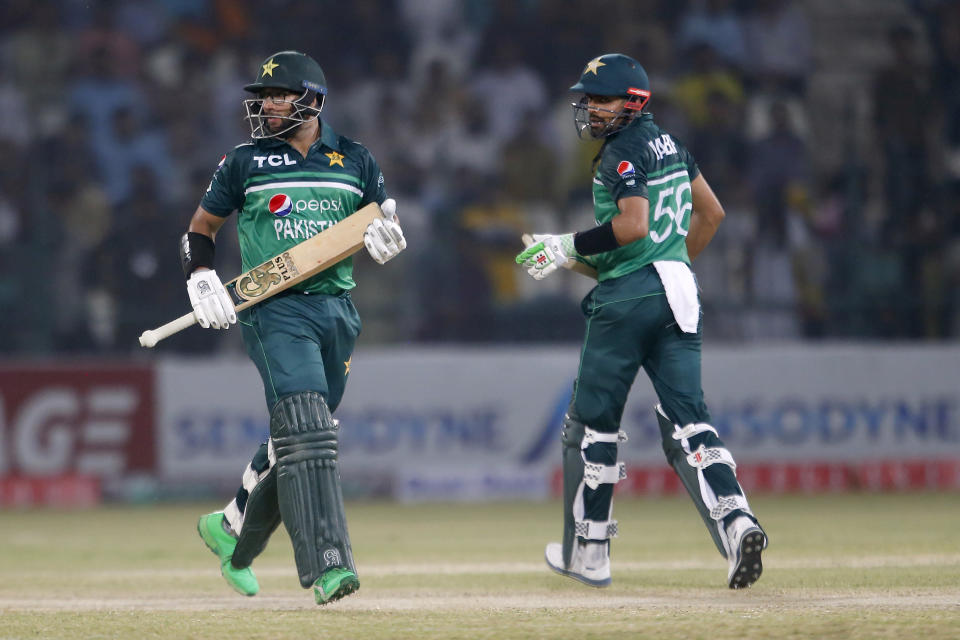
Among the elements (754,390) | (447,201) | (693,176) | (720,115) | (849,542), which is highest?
(720,115)

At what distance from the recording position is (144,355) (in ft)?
37.8

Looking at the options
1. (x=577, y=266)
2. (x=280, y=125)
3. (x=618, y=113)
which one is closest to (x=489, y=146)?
(x=577, y=266)

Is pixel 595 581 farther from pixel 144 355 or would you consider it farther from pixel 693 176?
pixel 144 355

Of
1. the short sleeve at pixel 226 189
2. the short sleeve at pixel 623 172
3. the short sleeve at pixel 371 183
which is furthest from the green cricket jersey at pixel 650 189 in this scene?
the short sleeve at pixel 226 189

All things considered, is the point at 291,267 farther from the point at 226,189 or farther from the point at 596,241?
→ the point at 596,241

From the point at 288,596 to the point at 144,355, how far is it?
625 cm

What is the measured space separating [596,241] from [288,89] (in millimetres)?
1324

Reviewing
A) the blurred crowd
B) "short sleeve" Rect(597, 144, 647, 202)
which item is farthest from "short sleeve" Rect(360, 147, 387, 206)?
the blurred crowd

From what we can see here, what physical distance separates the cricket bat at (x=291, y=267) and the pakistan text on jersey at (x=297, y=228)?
0.18ft

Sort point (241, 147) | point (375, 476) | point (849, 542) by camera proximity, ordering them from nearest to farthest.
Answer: point (241, 147), point (849, 542), point (375, 476)

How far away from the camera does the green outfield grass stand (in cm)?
444

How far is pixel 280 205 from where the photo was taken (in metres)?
5.32

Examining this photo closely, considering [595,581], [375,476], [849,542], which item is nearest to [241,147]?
[595,581]

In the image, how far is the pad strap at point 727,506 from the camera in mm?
5527
